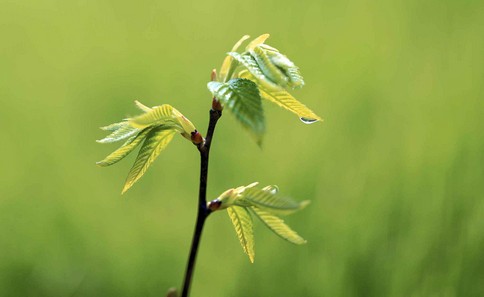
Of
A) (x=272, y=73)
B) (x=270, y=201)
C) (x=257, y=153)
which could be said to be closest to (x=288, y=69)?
(x=272, y=73)

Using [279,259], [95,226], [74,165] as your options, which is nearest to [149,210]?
[95,226]

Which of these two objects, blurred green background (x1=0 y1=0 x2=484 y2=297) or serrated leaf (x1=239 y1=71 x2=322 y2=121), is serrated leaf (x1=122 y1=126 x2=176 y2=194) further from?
blurred green background (x1=0 y1=0 x2=484 y2=297)

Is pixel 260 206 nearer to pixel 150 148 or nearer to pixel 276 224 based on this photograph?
pixel 276 224

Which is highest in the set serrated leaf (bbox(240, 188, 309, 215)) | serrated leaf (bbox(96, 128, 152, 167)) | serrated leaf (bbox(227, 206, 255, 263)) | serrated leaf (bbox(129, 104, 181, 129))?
serrated leaf (bbox(129, 104, 181, 129))

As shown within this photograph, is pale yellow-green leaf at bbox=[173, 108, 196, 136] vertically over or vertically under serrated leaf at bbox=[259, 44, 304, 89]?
under

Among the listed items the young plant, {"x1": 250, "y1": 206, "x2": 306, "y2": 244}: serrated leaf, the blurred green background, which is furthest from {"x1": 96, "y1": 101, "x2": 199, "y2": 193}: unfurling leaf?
the blurred green background

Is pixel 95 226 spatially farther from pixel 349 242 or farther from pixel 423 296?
pixel 423 296

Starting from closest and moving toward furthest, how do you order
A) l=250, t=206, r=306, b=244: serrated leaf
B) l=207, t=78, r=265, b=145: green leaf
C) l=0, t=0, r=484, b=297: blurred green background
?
1. l=207, t=78, r=265, b=145: green leaf
2. l=250, t=206, r=306, b=244: serrated leaf
3. l=0, t=0, r=484, b=297: blurred green background
